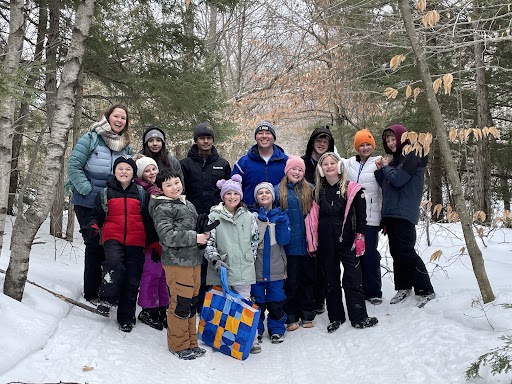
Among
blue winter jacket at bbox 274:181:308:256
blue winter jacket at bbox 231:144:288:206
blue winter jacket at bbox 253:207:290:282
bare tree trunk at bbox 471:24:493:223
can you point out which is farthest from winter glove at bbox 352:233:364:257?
bare tree trunk at bbox 471:24:493:223

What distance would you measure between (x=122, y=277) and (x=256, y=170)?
210cm

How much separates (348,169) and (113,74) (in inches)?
216

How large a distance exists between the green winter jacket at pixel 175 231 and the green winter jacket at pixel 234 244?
0.33 m

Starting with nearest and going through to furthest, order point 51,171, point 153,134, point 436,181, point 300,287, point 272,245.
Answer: point 51,171
point 272,245
point 153,134
point 300,287
point 436,181

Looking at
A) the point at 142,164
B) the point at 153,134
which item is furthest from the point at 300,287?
the point at 153,134

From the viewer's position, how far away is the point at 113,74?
8.45m

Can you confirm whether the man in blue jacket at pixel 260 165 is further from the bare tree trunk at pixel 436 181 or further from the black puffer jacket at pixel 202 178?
the bare tree trunk at pixel 436 181

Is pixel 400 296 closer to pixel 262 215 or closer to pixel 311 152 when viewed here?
pixel 262 215

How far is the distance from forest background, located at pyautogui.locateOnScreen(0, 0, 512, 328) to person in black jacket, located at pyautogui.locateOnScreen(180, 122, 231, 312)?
1.48m

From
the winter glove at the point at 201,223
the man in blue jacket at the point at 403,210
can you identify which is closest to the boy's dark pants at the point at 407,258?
the man in blue jacket at the point at 403,210

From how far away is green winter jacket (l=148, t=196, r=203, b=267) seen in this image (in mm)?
4062

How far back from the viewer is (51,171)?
4.15 metres

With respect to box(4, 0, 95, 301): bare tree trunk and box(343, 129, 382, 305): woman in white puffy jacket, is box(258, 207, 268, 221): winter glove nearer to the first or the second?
box(343, 129, 382, 305): woman in white puffy jacket

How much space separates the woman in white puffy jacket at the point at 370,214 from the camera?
17.0 feet
